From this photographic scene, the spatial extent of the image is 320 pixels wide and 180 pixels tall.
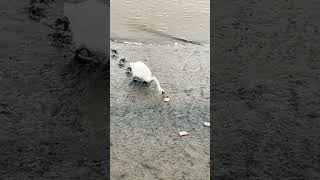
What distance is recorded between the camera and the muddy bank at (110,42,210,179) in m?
3.16

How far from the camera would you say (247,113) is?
3633 millimetres

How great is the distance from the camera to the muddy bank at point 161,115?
3158 millimetres

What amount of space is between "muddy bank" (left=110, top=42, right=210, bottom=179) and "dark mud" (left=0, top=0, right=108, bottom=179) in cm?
13

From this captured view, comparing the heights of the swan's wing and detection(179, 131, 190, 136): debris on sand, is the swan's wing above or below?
above

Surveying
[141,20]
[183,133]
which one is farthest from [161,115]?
[141,20]

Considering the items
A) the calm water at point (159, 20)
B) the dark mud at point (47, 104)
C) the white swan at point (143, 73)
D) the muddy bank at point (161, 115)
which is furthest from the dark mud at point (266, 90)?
the dark mud at point (47, 104)

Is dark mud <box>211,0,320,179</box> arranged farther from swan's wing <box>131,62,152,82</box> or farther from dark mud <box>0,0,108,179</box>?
dark mud <box>0,0,108,179</box>

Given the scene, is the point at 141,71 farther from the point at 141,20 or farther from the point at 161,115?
the point at 141,20

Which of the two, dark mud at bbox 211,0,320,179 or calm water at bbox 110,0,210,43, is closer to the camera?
dark mud at bbox 211,0,320,179

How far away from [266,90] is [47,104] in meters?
1.62

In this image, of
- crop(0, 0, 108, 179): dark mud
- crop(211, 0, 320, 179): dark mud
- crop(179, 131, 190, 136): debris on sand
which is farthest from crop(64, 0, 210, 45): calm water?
crop(179, 131, 190, 136): debris on sand

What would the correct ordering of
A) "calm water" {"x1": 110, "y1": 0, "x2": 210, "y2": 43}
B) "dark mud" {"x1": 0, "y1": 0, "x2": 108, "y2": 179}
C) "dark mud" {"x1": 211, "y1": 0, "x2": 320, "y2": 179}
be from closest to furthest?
"dark mud" {"x1": 0, "y1": 0, "x2": 108, "y2": 179} → "dark mud" {"x1": 211, "y1": 0, "x2": 320, "y2": 179} → "calm water" {"x1": 110, "y1": 0, "x2": 210, "y2": 43}

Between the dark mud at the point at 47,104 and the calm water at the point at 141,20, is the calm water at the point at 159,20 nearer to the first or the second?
the calm water at the point at 141,20

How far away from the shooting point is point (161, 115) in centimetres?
366
